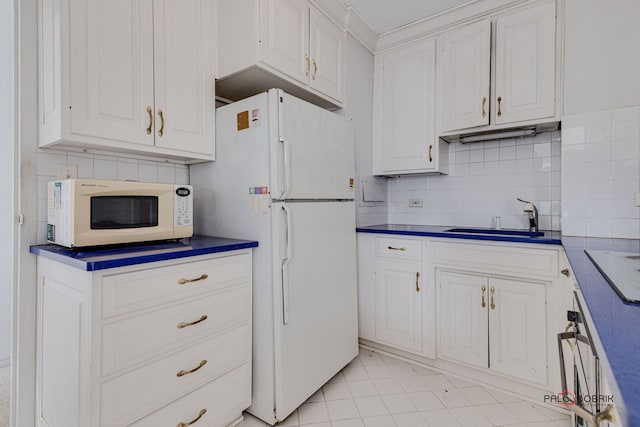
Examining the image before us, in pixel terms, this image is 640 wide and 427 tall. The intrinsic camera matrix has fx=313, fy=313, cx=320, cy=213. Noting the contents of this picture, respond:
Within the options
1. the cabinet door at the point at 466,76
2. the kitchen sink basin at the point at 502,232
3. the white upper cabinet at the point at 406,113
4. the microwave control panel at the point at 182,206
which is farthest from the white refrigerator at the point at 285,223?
the kitchen sink basin at the point at 502,232

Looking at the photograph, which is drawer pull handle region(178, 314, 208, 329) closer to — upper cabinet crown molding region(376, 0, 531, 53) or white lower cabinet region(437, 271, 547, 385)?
white lower cabinet region(437, 271, 547, 385)

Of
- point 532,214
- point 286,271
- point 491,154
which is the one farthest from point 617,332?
point 491,154

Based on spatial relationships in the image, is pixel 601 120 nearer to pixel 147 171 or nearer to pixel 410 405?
pixel 410 405

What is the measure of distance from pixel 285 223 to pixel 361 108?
1414mm

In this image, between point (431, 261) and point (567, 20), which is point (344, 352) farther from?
point (567, 20)

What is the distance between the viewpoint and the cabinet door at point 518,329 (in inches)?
69.0

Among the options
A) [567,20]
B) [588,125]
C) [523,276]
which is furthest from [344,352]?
[567,20]

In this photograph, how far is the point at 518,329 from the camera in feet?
5.97

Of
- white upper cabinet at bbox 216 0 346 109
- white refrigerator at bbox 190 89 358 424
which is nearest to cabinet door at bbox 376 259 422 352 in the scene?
white refrigerator at bbox 190 89 358 424

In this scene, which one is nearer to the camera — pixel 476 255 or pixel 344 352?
pixel 476 255

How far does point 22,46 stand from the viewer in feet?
4.63

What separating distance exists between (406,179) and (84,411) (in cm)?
262

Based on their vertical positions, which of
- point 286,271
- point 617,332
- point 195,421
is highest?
point 617,332

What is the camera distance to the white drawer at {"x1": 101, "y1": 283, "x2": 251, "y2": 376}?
1.13 m
